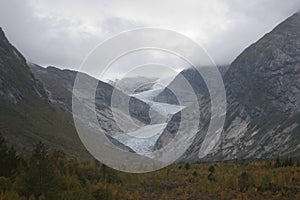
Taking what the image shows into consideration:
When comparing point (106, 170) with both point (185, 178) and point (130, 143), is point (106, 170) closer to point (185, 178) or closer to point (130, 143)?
point (185, 178)

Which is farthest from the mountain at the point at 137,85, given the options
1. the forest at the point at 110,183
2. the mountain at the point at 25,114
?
the mountain at the point at 25,114

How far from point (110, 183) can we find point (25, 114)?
99587 millimetres

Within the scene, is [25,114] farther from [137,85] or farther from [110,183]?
[137,85]

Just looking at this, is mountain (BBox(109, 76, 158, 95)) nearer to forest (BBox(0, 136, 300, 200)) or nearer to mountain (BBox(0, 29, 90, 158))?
forest (BBox(0, 136, 300, 200))

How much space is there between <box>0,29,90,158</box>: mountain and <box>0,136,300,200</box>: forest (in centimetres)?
5522

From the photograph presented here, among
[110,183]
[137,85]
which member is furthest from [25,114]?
[137,85]

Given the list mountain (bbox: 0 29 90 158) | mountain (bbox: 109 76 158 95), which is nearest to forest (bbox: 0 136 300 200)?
mountain (bbox: 109 76 158 95)

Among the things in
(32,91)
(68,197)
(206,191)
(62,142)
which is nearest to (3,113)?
(62,142)

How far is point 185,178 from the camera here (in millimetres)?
47562

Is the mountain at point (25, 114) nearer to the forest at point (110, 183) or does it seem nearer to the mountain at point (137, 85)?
the forest at point (110, 183)

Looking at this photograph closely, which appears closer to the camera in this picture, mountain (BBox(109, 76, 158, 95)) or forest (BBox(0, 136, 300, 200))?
forest (BBox(0, 136, 300, 200))

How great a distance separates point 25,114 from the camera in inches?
5212

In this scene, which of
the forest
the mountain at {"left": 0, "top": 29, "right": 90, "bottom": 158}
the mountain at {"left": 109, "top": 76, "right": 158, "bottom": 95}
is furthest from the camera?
the mountain at {"left": 0, "top": 29, "right": 90, "bottom": 158}

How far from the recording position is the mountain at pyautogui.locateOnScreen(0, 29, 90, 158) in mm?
110319
